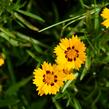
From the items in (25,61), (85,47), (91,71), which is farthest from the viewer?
(25,61)

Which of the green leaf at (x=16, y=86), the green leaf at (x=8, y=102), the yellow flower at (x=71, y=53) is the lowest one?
the green leaf at (x=8, y=102)

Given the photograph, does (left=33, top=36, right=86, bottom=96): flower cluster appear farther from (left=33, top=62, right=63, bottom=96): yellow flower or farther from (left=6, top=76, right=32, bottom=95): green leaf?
(left=6, top=76, right=32, bottom=95): green leaf

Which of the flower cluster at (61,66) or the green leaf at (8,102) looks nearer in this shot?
the flower cluster at (61,66)

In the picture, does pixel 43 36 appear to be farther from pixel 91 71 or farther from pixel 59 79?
pixel 59 79

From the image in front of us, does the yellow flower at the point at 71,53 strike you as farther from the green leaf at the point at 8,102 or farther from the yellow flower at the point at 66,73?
the green leaf at the point at 8,102

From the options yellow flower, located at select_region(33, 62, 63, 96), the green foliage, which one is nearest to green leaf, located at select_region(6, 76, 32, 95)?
the green foliage

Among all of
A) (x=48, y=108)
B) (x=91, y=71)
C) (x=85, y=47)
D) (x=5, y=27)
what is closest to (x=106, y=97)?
(x=91, y=71)

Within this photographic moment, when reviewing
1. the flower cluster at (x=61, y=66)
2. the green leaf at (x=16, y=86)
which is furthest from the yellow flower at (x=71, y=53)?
the green leaf at (x=16, y=86)
